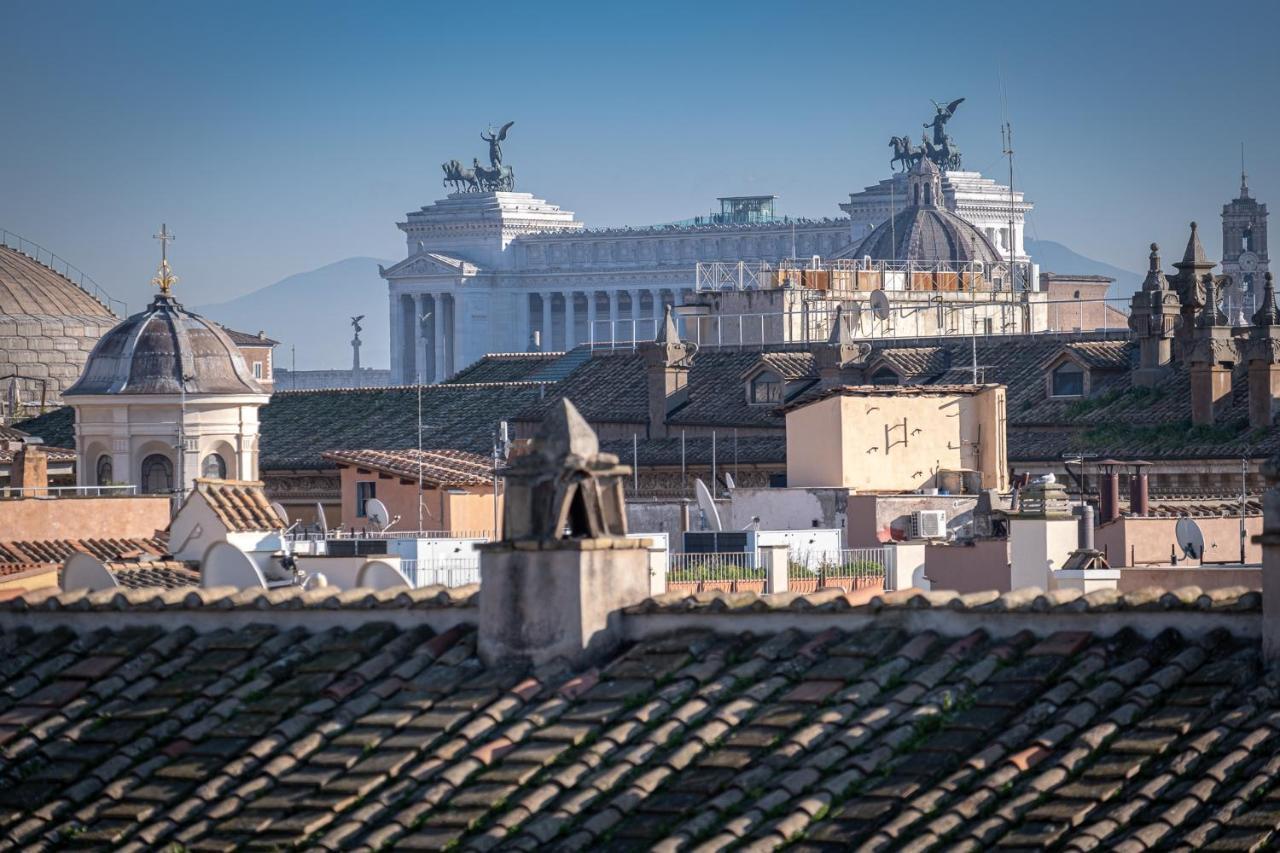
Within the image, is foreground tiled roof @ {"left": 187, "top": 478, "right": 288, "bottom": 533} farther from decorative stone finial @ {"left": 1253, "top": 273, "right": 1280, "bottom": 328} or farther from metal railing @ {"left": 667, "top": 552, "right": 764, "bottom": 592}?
decorative stone finial @ {"left": 1253, "top": 273, "right": 1280, "bottom": 328}

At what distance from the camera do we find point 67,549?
1549 inches

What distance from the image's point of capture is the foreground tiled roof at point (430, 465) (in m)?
44.2

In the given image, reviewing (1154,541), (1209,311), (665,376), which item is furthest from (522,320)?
(1154,541)

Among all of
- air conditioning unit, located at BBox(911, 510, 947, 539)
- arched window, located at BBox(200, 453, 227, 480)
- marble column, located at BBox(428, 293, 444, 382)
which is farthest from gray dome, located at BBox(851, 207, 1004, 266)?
air conditioning unit, located at BBox(911, 510, 947, 539)

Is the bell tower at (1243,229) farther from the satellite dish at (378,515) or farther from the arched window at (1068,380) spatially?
the satellite dish at (378,515)

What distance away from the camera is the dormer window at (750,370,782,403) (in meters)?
58.8

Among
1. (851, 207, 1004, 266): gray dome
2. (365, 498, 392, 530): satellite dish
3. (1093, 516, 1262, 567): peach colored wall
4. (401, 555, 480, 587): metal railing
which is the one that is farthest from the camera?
(851, 207, 1004, 266): gray dome

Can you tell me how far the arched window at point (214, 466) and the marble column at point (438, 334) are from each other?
123433 millimetres

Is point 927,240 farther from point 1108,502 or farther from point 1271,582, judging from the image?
point 1271,582

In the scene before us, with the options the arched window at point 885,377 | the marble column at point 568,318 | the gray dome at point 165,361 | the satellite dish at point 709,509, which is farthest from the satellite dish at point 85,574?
the marble column at point 568,318

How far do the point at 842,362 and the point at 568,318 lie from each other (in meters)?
124

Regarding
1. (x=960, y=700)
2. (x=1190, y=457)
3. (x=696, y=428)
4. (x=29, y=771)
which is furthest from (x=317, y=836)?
(x=696, y=428)

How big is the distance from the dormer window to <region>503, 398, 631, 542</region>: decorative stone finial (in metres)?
42.2

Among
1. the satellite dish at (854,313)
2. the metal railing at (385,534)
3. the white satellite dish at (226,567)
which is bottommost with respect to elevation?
the white satellite dish at (226,567)
